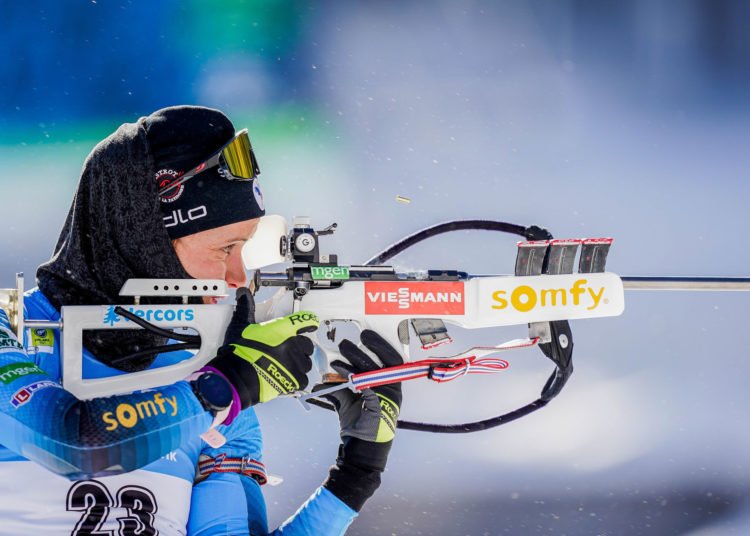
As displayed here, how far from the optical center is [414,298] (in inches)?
49.3

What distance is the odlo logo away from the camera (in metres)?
1.28

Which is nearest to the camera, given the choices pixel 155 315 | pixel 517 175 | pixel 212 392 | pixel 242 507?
pixel 212 392

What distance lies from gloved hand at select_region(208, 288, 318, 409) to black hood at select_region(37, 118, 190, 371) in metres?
0.17

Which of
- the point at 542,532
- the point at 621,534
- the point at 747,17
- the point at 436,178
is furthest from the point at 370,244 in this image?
the point at 747,17

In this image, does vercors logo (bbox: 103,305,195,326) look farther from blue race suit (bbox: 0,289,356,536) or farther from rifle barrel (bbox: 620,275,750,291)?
rifle barrel (bbox: 620,275,750,291)

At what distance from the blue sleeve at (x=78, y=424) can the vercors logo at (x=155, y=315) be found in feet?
0.57

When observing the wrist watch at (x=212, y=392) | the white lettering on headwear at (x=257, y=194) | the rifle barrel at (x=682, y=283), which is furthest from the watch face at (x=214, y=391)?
the rifle barrel at (x=682, y=283)

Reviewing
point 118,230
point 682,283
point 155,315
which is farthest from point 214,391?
point 682,283

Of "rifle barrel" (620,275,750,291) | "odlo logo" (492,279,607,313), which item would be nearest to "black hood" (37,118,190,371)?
"odlo logo" (492,279,607,313)

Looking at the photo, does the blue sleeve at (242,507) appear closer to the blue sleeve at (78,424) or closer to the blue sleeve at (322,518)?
the blue sleeve at (322,518)

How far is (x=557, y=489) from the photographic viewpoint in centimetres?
221

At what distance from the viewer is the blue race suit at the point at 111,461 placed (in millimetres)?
907

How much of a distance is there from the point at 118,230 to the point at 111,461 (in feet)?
1.29

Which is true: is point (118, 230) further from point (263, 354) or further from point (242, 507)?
point (242, 507)
